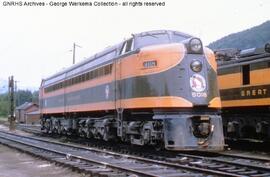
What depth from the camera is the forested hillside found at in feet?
303

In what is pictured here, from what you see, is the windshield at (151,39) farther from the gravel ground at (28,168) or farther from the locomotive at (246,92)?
the gravel ground at (28,168)

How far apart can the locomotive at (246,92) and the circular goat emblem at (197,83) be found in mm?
3145

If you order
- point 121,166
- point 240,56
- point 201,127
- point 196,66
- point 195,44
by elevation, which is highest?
point 240,56

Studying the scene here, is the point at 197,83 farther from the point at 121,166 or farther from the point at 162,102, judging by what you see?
the point at 121,166

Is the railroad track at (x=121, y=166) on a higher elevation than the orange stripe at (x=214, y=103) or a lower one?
lower

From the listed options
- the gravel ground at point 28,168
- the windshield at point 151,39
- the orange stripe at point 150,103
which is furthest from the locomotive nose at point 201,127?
the gravel ground at point 28,168

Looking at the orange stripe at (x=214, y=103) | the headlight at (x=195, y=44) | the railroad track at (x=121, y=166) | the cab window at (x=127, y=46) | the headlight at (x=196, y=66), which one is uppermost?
the cab window at (x=127, y=46)

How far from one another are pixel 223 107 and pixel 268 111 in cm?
246

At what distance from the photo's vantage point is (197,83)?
15.1 metres

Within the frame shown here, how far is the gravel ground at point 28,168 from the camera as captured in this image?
12383 mm

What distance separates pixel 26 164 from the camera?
1490 cm

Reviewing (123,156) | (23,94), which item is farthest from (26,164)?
(23,94)

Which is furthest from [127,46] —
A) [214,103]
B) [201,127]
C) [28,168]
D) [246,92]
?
[28,168]

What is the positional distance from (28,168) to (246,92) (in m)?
8.31
